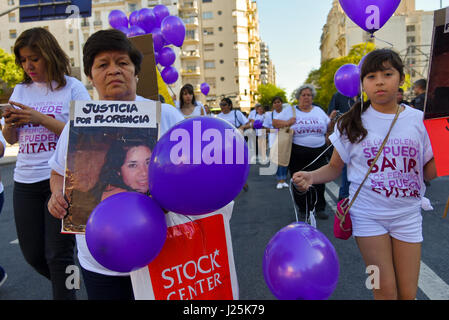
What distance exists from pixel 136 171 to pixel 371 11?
223 cm

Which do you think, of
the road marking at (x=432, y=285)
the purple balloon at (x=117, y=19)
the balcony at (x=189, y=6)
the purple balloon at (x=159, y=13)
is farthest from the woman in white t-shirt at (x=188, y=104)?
the balcony at (x=189, y=6)

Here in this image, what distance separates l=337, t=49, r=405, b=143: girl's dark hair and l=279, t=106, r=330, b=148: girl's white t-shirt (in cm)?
319

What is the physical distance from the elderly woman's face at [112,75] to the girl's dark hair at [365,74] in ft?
4.02

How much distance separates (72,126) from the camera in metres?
1.40

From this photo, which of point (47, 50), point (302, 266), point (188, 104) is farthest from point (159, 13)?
point (302, 266)

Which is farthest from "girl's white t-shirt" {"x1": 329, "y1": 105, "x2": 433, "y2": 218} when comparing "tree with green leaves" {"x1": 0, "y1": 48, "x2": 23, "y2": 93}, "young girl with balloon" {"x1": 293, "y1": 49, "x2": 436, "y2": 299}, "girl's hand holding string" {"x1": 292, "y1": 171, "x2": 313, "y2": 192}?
"tree with green leaves" {"x1": 0, "y1": 48, "x2": 23, "y2": 93}

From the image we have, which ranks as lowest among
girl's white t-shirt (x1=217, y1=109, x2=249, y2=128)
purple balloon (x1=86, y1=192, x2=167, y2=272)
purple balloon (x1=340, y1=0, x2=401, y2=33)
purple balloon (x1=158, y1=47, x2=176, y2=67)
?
purple balloon (x1=86, y1=192, x2=167, y2=272)

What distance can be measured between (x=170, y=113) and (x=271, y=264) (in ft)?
2.52

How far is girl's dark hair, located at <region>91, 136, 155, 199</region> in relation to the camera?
4.44 ft

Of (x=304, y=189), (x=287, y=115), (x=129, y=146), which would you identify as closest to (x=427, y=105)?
(x=304, y=189)

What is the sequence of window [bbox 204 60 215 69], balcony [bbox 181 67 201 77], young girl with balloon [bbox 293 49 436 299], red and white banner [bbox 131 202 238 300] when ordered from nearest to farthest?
red and white banner [bbox 131 202 238 300] < young girl with balloon [bbox 293 49 436 299] < balcony [bbox 181 67 201 77] < window [bbox 204 60 215 69]

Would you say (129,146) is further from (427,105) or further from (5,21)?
(5,21)

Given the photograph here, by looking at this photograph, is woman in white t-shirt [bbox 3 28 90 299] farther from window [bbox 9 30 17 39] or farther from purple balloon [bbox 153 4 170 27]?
window [bbox 9 30 17 39]

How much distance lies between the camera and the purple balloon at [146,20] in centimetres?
789
